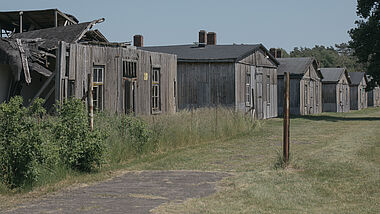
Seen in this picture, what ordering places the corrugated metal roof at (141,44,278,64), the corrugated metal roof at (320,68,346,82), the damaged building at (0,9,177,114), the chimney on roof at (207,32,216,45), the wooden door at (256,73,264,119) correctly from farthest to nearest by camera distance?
1. the corrugated metal roof at (320,68,346,82)
2. the chimney on roof at (207,32,216,45)
3. the wooden door at (256,73,264,119)
4. the corrugated metal roof at (141,44,278,64)
5. the damaged building at (0,9,177,114)

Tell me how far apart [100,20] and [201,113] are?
6.54m

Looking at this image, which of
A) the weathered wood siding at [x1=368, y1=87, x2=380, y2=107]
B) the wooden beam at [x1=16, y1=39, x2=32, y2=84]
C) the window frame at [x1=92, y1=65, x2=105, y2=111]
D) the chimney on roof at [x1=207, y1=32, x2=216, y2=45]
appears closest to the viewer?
the wooden beam at [x1=16, y1=39, x2=32, y2=84]

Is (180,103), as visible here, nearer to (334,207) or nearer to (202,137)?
(202,137)

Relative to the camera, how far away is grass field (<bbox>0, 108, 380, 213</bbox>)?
7727 mm

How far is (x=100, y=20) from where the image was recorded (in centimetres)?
2216

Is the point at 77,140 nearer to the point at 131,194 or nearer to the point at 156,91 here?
the point at 131,194

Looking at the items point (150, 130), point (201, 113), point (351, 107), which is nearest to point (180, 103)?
point (201, 113)

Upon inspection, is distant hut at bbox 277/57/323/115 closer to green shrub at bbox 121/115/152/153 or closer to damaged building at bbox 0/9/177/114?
damaged building at bbox 0/9/177/114

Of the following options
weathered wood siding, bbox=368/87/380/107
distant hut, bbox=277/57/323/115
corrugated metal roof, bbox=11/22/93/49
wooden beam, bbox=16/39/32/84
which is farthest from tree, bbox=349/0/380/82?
weathered wood siding, bbox=368/87/380/107

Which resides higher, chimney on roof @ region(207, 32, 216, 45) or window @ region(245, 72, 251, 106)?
chimney on roof @ region(207, 32, 216, 45)

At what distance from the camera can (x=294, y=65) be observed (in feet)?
131

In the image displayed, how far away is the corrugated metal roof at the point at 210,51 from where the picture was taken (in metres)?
26.3

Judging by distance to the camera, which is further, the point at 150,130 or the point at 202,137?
the point at 202,137

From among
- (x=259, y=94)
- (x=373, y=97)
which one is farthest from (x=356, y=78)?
(x=259, y=94)
